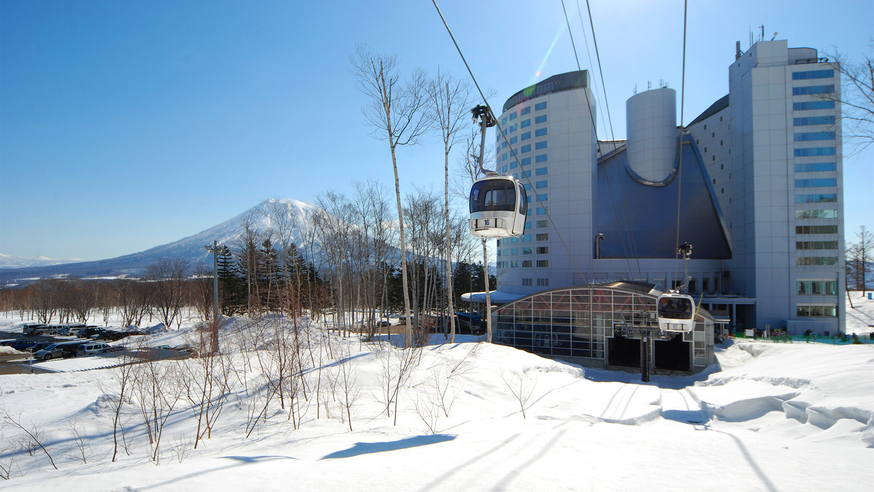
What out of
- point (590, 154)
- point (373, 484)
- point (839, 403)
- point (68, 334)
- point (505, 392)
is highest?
point (590, 154)

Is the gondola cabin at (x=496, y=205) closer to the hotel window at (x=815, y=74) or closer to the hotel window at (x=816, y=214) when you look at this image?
the hotel window at (x=816, y=214)

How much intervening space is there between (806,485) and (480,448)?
4117 millimetres

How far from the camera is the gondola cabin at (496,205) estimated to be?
13.0m

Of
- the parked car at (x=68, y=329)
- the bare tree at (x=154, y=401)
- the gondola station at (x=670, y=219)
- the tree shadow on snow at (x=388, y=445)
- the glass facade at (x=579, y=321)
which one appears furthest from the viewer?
the parked car at (x=68, y=329)

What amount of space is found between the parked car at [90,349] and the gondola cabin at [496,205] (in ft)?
109

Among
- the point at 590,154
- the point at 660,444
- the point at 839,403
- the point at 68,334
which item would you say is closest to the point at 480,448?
the point at 660,444

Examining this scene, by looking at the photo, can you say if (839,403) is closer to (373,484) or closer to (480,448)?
(480,448)

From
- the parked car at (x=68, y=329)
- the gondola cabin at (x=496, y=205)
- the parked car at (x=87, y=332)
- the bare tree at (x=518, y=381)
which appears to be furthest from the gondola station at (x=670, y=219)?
the parked car at (x=68, y=329)

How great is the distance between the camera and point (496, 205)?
13133 millimetres

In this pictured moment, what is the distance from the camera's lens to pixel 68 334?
42.5 metres

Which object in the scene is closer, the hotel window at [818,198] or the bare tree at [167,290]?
the hotel window at [818,198]

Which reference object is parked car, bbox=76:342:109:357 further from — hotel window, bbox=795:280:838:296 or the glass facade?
hotel window, bbox=795:280:838:296

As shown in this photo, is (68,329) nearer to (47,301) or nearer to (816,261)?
(47,301)

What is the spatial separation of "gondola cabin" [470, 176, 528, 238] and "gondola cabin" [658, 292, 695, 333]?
9.02 m
